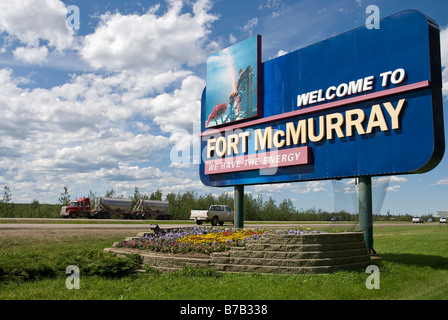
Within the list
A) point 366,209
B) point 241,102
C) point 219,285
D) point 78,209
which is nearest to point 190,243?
point 219,285

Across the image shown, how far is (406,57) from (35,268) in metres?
12.6

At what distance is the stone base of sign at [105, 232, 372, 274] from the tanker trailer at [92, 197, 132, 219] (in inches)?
1504

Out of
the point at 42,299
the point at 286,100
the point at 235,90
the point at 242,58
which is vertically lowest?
the point at 42,299

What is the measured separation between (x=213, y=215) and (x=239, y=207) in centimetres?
1918

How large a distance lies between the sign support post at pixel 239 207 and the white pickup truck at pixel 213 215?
1864 centimetres

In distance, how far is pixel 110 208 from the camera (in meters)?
48.3

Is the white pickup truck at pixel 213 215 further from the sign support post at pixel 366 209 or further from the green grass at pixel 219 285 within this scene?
the green grass at pixel 219 285

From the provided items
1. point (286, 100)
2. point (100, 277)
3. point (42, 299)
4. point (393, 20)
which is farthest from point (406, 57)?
point (42, 299)

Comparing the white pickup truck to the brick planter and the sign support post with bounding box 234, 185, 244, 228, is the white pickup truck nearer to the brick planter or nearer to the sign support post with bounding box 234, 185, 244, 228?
the sign support post with bounding box 234, 185, 244, 228

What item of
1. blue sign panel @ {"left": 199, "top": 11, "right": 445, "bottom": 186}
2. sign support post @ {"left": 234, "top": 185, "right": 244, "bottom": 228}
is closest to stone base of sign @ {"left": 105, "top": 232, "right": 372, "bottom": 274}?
blue sign panel @ {"left": 199, "top": 11, "right": 445, "bottom": 186}

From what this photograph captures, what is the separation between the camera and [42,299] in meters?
7.72

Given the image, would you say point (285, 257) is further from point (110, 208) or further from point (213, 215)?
point (110, 208)

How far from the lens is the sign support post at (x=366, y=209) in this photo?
12.6 metres
